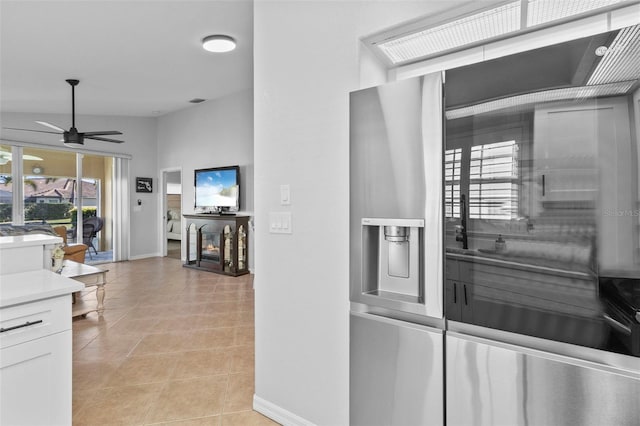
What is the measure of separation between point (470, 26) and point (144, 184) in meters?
A: 7.71

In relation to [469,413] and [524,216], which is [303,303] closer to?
[469,413]

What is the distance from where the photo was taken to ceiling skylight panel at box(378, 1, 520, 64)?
4.05 feet

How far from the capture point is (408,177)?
1.32 meters

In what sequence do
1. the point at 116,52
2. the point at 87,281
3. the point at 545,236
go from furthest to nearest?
the point at 116,52, the point at 87,281, the point at 545,236

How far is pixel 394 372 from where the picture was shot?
1352mm

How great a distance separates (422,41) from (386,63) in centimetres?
24

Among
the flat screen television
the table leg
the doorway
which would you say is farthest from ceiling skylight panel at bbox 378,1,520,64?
the doorway

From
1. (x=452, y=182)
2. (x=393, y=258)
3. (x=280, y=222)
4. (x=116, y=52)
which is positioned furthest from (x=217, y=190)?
(x=452, y=182)

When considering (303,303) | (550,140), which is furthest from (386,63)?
(303,303)

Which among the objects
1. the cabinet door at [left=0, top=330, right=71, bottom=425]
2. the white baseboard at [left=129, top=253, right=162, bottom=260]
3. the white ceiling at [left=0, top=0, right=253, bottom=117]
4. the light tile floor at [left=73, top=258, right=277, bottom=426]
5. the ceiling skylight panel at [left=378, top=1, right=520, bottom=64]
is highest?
the white ceiling at [left=0, top=0, right=253, bottom=117]

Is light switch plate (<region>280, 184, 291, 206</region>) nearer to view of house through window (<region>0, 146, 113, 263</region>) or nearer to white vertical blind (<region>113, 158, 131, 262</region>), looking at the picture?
view of house through window (<region>0, 146, 113, 263</region>)

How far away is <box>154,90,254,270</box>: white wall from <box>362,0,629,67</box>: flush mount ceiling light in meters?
4.62

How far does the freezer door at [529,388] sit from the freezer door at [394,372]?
0.06m

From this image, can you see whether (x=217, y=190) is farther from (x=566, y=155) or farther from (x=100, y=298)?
(x=566, y=155)
